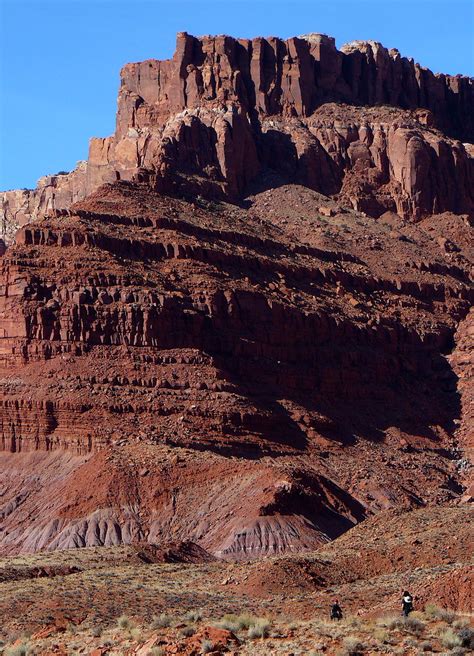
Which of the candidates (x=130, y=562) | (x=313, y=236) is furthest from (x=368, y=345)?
(x=130, y=562)

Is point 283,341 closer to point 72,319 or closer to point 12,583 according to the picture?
Result: point 72,319

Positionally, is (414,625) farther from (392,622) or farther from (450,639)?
(450,639)

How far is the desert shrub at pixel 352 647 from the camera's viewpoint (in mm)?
43281

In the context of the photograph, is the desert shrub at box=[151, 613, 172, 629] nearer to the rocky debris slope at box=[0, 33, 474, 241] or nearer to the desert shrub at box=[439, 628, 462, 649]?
the desert shrub at box=[439, 628, 462, 649]

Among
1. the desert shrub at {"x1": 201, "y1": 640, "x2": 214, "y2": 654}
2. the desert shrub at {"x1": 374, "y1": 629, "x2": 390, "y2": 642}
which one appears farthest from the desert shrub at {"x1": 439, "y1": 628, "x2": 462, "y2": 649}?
the desert shrub at {"x1": 201, "y1": 640, "x2": 214, "y2": 654}

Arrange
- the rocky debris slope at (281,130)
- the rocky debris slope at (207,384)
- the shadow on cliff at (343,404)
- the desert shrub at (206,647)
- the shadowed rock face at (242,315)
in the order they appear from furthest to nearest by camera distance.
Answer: the rocky debris slope at (281,130)
the shadow on cliff at (343,404)
the shadowed rock face at (242,315)
the rocky debris slope at (207,384)
the desert shrub at (206,647)

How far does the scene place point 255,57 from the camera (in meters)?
156

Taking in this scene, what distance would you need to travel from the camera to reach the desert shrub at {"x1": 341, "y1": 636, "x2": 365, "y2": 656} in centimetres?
4328

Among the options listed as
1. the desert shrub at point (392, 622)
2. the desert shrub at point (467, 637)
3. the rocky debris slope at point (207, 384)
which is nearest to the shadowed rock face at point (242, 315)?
the rocky debris slope at point (207, 384)

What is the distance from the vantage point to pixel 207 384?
4215 inches

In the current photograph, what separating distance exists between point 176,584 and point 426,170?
9247 cm

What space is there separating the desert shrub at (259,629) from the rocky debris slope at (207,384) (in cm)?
4025

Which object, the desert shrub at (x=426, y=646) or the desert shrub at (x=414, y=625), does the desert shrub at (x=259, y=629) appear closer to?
the desert shrub at (x=414, y=625)

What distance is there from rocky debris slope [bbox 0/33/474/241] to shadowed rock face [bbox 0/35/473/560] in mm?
196
